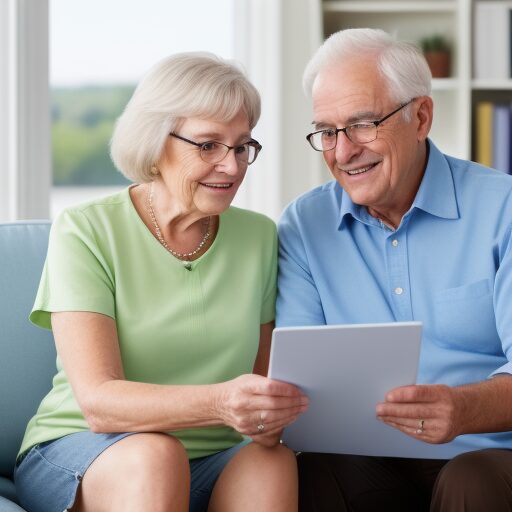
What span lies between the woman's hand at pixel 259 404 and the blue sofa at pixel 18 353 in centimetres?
55

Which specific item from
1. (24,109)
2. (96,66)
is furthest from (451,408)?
(96,66)

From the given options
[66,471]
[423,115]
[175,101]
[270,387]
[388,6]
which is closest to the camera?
[270,387]

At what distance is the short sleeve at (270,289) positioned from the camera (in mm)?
1921

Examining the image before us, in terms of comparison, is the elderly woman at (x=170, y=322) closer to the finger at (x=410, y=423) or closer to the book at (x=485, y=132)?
the finger at (x=410, y=423)

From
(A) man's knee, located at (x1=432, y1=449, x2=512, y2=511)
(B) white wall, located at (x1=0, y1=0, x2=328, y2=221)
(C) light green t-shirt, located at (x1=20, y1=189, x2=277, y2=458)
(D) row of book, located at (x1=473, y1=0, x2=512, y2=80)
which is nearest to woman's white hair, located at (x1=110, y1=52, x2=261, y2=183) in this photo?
(C) light green t-shirt, located at (x1=20, y1=189, x2=277, y2=458)

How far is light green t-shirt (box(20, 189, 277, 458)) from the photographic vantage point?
1.73 m

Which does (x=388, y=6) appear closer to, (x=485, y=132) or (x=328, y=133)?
(x=485, y=132)

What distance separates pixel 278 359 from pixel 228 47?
8.06 ft

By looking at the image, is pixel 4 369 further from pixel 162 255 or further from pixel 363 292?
pixel 363 292

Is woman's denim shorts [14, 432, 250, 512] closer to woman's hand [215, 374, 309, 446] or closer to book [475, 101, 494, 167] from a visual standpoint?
woman's hand [215, 374, 309, 446]

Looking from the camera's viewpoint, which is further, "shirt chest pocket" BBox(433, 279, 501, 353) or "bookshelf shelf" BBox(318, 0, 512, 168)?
"bookshelf shelf" BBox(318, 0, 512, 168)

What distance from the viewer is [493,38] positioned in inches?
138

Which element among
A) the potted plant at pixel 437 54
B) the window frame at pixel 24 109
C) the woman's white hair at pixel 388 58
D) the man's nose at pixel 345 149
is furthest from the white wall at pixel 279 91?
the man's nose at pixel 345 149

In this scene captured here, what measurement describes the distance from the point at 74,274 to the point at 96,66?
1.71 meters
